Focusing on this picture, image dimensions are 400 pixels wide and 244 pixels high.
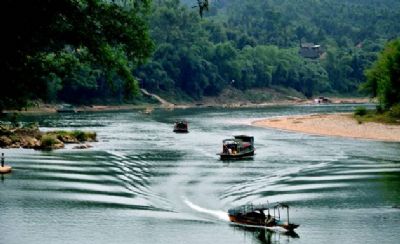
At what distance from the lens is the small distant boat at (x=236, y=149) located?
272ft

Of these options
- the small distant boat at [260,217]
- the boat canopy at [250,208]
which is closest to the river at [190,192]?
the small distant boat at [260,217]

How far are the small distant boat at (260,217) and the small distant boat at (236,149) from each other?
33.4 m

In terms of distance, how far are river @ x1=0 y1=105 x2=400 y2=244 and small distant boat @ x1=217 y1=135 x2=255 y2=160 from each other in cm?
151

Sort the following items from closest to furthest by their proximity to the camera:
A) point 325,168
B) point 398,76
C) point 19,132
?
point 325,168 → point 19,132 → point 398,76

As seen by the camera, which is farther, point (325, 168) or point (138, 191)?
point (325, 168)

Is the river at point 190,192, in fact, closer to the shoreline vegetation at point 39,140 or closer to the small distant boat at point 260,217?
the small distant boat at point 260,217

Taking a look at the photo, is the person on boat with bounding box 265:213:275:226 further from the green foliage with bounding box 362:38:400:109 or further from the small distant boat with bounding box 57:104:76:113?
the small distant boat with bounding box 57:104:76:113

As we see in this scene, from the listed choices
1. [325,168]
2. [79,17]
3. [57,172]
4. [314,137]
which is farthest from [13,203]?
[314,137]

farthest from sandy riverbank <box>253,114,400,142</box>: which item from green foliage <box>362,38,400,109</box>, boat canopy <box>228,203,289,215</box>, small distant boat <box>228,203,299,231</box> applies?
small distant boat <box>228,203,299,231</box>

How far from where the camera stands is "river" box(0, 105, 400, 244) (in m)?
44.7

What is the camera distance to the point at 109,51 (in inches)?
1414

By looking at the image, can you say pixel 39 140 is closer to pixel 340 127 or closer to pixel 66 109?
pixel 340 127

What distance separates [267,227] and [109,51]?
17979 millimetres

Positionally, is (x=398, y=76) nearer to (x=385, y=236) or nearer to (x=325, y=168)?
(x=325, y=168)
